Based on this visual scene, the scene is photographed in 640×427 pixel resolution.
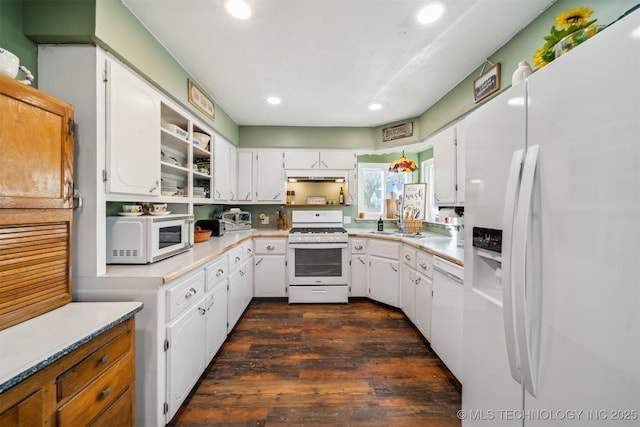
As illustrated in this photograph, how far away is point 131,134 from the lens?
1493mm

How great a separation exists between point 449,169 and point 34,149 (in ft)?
9.00

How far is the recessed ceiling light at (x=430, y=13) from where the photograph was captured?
4.93 feet

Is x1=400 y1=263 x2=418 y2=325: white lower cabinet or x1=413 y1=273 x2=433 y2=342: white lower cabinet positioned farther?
x1=400 y1=263 x2=418 y2=325: white lower cabinet

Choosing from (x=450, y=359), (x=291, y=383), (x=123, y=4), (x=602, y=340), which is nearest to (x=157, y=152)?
(x=123, y=4)

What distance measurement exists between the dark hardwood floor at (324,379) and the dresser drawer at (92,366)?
72 centimetres

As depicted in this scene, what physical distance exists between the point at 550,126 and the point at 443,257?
124 centimetres

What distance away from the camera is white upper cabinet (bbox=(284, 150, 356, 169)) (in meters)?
3.61

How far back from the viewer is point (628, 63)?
604 mm

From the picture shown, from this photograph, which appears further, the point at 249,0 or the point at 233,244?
the point at 233,244

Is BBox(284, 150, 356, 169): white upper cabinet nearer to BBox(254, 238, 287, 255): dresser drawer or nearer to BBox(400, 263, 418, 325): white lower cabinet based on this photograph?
BBox(254, 238, 287, 255): dresser drawer

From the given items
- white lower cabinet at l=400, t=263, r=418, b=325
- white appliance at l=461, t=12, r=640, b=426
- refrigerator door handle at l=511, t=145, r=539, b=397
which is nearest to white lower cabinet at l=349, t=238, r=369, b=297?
white lower cabinet at l=400, t=263, r=418, b=325

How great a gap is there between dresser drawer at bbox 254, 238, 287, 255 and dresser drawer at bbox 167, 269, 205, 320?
1.43 m

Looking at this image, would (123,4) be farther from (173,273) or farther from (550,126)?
(550,126)

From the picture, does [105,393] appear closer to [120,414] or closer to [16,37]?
[120,414]
